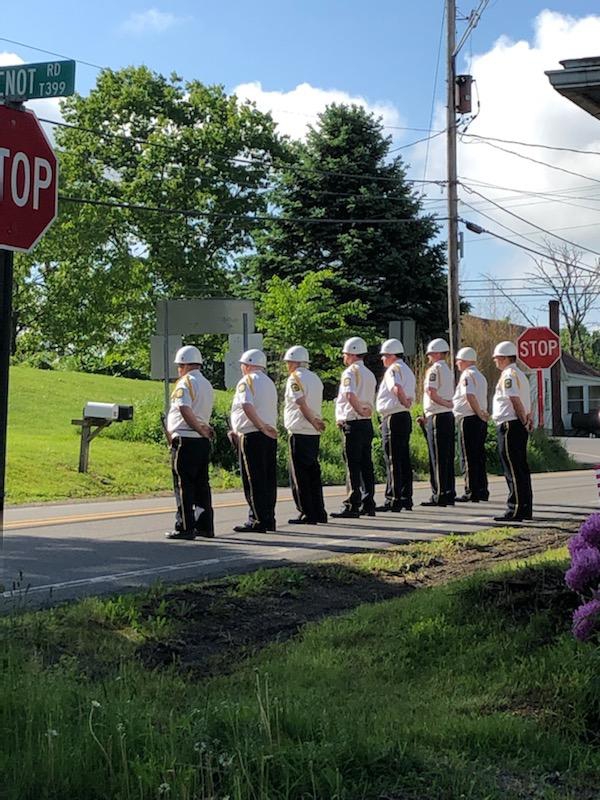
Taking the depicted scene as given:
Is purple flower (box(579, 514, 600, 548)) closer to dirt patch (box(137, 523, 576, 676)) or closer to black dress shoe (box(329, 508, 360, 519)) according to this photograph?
dirt patch (box(137, 523, 576, 676))

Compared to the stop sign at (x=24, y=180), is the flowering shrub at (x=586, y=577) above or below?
below

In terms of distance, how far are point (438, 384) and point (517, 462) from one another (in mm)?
2250

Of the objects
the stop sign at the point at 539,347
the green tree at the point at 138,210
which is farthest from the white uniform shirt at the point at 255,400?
the green tree at the point at 138,210

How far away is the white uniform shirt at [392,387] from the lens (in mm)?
13734

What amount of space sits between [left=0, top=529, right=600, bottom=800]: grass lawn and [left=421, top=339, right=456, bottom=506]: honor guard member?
6.88 meters

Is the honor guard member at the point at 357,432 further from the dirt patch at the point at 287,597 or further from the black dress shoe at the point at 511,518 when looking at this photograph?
the dirt patch at the point at 287,597

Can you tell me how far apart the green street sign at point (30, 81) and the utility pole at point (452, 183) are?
67.0ft

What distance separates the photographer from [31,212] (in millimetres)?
5691

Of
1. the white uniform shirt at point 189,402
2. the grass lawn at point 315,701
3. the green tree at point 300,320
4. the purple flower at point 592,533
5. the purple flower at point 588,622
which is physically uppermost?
the green tree at point 300,320

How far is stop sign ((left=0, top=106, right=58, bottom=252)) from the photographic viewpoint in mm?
5539

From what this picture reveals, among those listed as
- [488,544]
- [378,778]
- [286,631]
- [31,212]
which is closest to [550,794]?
[378,778]

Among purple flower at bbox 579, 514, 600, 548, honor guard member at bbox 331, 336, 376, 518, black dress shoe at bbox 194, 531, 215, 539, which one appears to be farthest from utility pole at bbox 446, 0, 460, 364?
purple flower at bbox 579, 514, 600, 548

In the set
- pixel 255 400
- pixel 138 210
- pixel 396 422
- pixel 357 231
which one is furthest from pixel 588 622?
pixel 138 210

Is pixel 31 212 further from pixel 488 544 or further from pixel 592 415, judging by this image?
pixel 592 415
